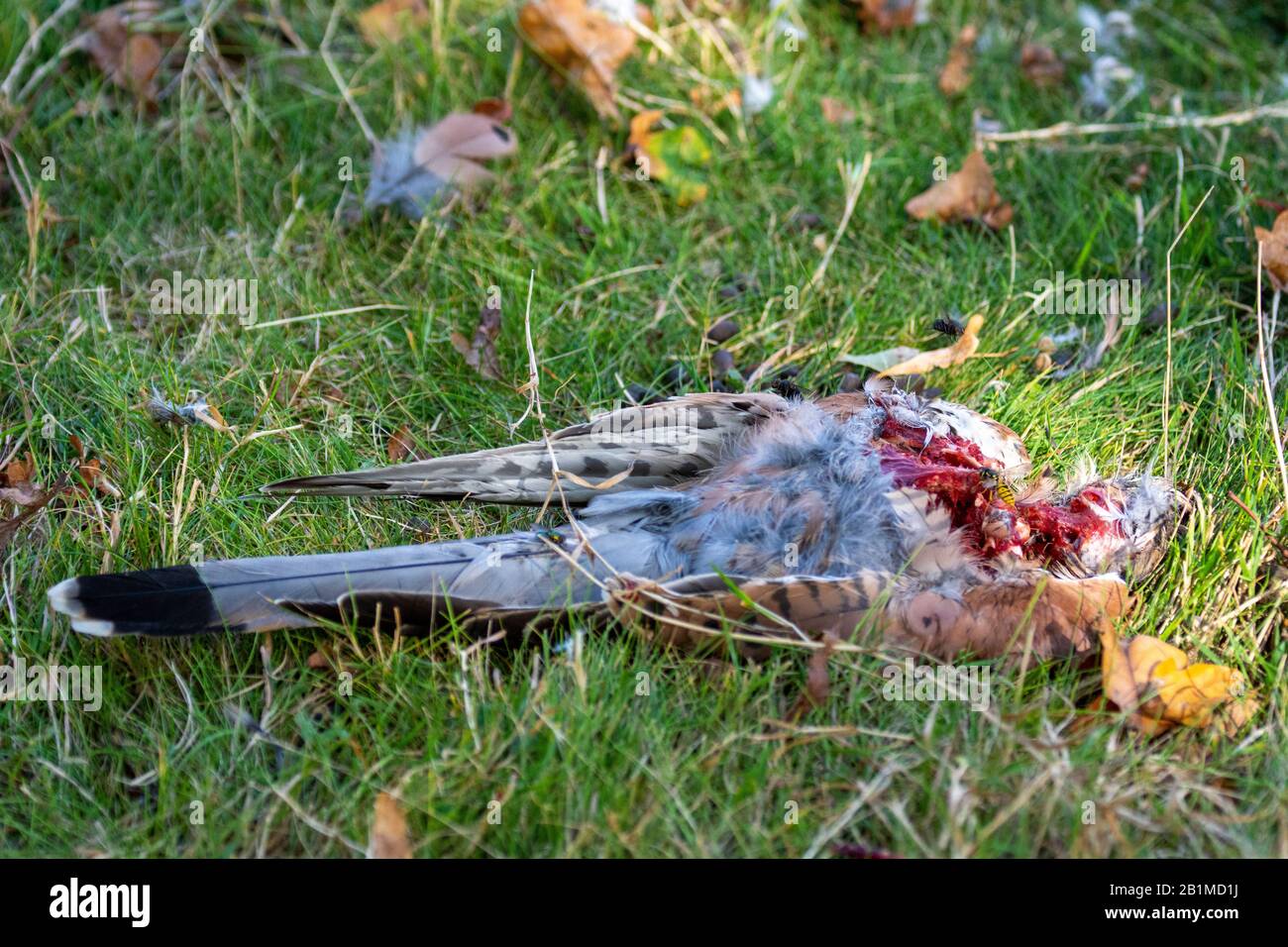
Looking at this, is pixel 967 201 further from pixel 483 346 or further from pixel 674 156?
pixel 483 346

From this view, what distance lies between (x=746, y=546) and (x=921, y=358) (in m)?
0.95

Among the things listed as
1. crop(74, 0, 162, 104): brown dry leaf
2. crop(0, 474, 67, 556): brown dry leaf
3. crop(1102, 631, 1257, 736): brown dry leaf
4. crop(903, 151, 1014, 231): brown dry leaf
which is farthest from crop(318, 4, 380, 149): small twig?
crop(1102, 631, 1257, 736): brown dry leaf

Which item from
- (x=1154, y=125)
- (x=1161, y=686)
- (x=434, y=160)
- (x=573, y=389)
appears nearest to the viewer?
(x=1161, y=686)

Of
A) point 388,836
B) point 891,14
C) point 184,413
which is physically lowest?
point 388,836

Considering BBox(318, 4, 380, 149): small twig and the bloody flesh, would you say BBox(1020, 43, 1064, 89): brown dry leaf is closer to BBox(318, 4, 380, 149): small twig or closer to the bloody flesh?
the bloody flesh

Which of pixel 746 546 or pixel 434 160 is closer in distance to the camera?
pixel 746 546

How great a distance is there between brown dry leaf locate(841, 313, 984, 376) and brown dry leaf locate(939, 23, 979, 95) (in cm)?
148

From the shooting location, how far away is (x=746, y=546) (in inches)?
115

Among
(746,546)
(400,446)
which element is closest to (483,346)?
(400,446)

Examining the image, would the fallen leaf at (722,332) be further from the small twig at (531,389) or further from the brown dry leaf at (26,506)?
the brown dry leaf at (26,506)

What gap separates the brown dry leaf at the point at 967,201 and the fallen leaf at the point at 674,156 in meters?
0.75

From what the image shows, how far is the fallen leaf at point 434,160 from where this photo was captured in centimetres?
421

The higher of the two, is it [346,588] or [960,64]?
[960,64]

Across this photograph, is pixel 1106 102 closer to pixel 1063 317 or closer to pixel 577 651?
pixel 1063 317
